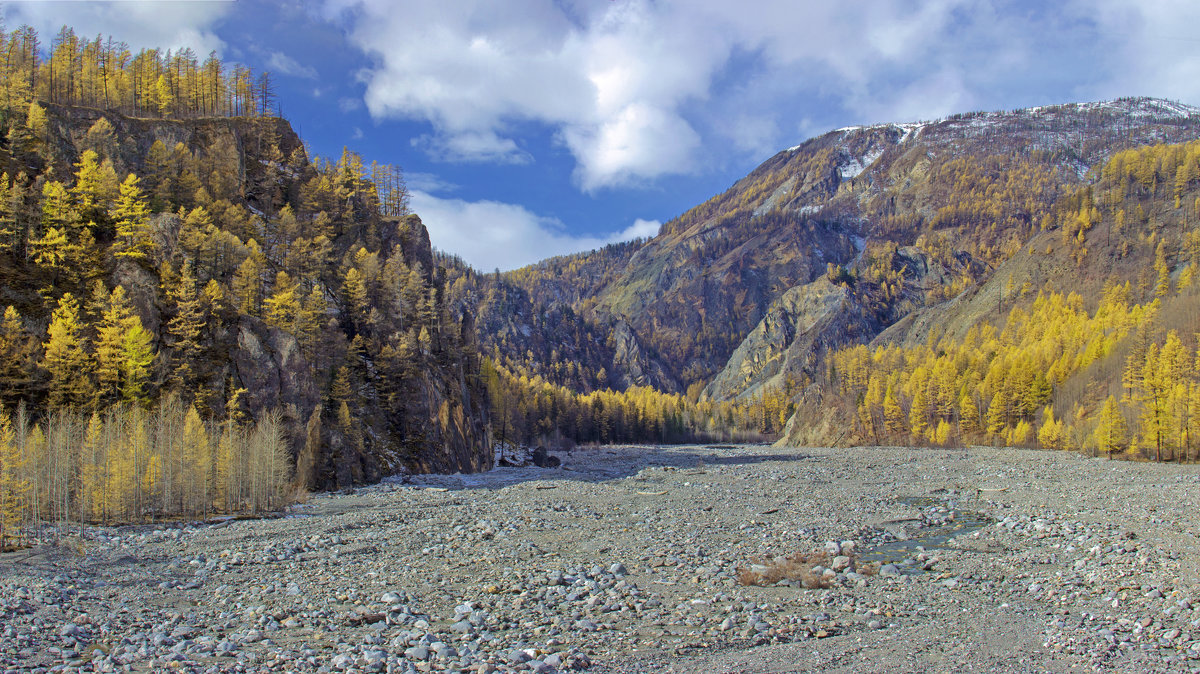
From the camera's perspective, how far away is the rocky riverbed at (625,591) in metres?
13.3

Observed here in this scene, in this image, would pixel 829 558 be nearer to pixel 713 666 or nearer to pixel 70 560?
pixel 713 666

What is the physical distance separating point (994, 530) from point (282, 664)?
29.1 meters

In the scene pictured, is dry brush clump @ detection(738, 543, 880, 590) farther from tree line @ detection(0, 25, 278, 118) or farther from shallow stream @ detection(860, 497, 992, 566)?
tree line @ detection(0, 25, 278, 118)

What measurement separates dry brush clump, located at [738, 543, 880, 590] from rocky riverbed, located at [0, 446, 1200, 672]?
0.14 metres

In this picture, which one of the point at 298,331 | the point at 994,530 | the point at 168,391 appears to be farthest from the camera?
the point at 298,331

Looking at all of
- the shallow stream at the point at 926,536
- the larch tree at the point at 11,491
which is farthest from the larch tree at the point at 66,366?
the shallow stream at the point at 926,536

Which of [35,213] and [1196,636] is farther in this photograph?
[35,213]

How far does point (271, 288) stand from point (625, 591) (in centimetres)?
5282

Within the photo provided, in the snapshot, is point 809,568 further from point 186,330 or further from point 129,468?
point 186,330

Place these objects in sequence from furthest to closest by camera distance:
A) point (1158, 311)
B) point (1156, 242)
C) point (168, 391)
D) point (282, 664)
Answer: point (1156, 242)
point (1158, 311)
point (168, 391)
point (282, 664)

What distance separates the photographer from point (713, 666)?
1287cm

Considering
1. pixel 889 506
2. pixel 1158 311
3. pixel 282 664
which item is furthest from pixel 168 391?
pixel 1158 311

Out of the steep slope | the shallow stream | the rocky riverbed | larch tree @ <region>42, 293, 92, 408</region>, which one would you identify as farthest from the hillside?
the steep slope

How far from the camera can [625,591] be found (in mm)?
18234
